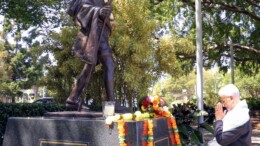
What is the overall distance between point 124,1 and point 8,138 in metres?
8.21

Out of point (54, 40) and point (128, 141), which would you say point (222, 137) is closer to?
point (128, 141)

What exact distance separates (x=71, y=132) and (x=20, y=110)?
13.0 ft

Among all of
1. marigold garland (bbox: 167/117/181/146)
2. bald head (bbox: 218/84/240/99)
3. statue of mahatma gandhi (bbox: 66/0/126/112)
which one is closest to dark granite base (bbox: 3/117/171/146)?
marigold garland (bbox: 167/117/181/146)

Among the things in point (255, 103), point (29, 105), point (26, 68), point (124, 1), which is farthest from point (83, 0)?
point (26, 68)

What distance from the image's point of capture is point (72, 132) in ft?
15.1

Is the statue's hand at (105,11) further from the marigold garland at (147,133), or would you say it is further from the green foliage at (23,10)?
the green foliage at (23,10)

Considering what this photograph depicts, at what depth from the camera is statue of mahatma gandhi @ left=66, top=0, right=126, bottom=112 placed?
17.6 feet

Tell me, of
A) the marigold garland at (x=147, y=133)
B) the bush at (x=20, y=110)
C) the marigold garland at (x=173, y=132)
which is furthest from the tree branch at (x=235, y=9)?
the marigold garland at (x=147, y=133)

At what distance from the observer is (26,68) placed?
125 ft

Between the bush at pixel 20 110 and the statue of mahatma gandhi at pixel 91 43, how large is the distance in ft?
9.23

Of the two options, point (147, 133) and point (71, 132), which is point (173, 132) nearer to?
point (147, 133)

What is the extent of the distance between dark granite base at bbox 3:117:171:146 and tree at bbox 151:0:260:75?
10.0m

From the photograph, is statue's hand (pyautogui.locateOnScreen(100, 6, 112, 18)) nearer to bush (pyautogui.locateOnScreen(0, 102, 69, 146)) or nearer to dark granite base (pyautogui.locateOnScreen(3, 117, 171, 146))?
dark granite base (pyautogui.locateOnScreen(3, 117, 171, 146))

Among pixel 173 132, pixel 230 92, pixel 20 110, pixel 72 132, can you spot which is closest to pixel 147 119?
pixel 173 132
